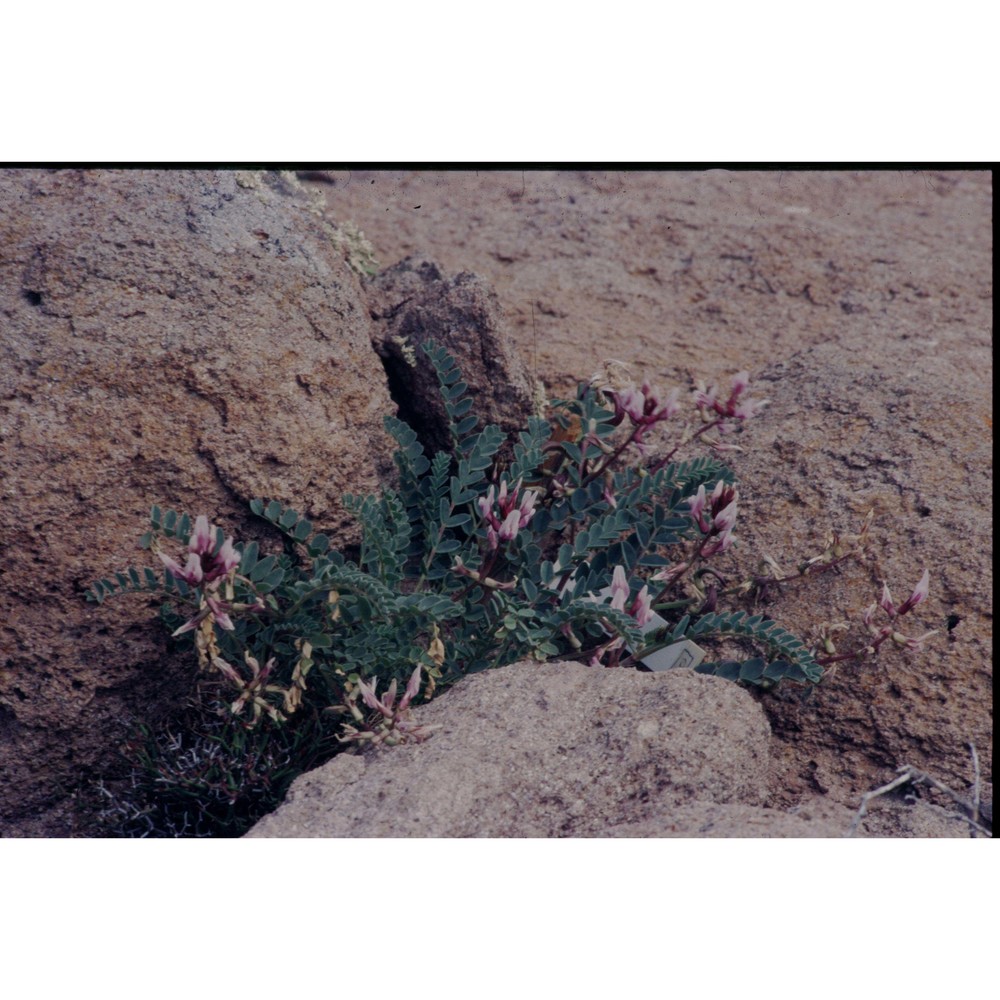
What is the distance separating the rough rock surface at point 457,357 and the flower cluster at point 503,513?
0.62 metres

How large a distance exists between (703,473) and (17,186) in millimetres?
2034

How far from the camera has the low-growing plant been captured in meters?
2.49

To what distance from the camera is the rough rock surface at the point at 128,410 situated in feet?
8.64

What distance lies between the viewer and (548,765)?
242cm

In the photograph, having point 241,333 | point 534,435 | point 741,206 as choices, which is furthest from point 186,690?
point 741,206

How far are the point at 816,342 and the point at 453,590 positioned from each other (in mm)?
1834

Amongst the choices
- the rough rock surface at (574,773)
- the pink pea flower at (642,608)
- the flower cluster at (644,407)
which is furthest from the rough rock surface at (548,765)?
the flower cluster at (644,407)

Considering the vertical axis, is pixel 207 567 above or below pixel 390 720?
above

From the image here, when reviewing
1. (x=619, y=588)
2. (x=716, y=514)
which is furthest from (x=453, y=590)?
(x=716, y=514)

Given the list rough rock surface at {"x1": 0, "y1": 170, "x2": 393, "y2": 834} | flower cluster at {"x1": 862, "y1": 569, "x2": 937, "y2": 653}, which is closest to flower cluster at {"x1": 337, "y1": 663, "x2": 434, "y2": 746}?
rough rock surface at {"x1": 0, "y1": 170, "x2": 393, "y2": 834}

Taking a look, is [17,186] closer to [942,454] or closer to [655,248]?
[655,248]

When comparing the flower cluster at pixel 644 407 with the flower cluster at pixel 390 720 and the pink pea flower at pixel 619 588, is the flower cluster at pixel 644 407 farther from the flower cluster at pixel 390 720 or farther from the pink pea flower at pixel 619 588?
the flower cluster at pixel 390 720

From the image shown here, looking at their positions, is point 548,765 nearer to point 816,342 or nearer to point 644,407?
point 644,407

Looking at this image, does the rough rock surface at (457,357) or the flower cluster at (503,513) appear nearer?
the flower cluster at (503,513)
